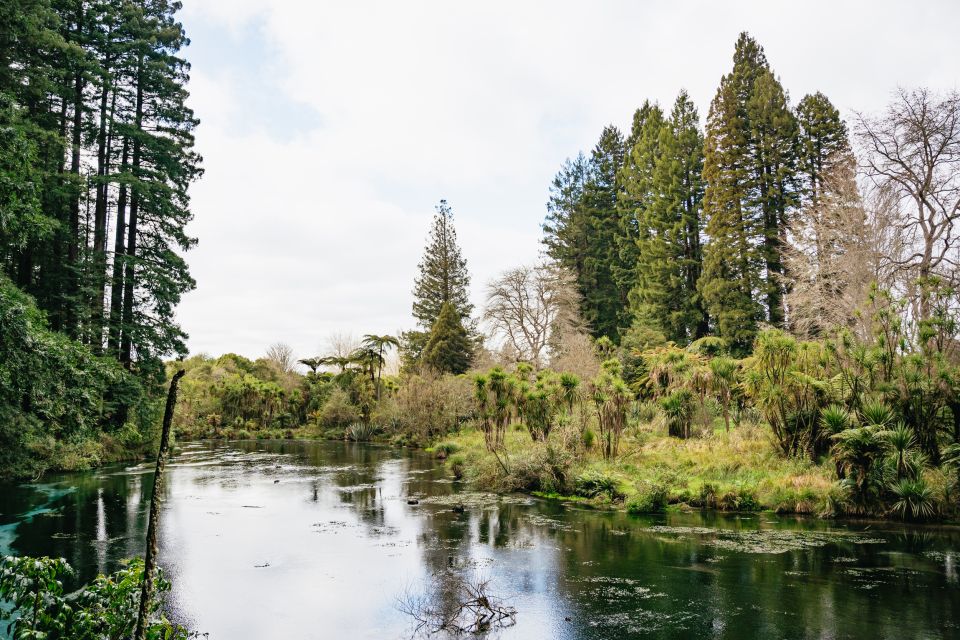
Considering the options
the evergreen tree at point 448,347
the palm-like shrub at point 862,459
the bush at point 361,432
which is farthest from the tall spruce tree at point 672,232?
the palm-like shrub at point 862,459

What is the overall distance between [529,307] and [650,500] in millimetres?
27261

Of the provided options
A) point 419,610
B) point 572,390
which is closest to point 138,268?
point 572,390

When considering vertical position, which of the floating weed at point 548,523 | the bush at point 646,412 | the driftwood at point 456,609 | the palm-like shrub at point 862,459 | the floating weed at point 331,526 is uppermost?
the bush at point 646,412

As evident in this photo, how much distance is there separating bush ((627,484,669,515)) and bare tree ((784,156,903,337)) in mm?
10759

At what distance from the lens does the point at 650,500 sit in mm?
15570

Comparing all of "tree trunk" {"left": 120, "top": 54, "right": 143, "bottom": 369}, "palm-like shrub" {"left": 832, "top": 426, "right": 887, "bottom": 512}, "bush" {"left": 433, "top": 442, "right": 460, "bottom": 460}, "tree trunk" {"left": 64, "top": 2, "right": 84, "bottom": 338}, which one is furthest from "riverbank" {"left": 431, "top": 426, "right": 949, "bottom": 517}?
"tree trunk" {"left": 64, "top": 2, "right": 84, "bottom": 338}

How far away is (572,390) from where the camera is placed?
20.7 m

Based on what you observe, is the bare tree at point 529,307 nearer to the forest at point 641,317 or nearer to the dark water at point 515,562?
the forest at point 641,317

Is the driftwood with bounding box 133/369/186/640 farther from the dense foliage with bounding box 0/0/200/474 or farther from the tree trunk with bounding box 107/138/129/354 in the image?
the tree trunk with bounding box 107/138/129/354

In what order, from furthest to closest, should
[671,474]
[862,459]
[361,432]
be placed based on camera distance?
1. [361,432]
2. [671,474]
3. [862,459]

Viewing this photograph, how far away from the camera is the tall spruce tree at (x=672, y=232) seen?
37.5m

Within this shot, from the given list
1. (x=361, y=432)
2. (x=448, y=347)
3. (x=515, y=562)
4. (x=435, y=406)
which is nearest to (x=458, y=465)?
(x=435, y=406)

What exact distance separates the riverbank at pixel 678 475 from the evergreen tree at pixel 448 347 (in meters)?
23.1

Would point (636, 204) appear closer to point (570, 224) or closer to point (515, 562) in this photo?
point (570, 224)
